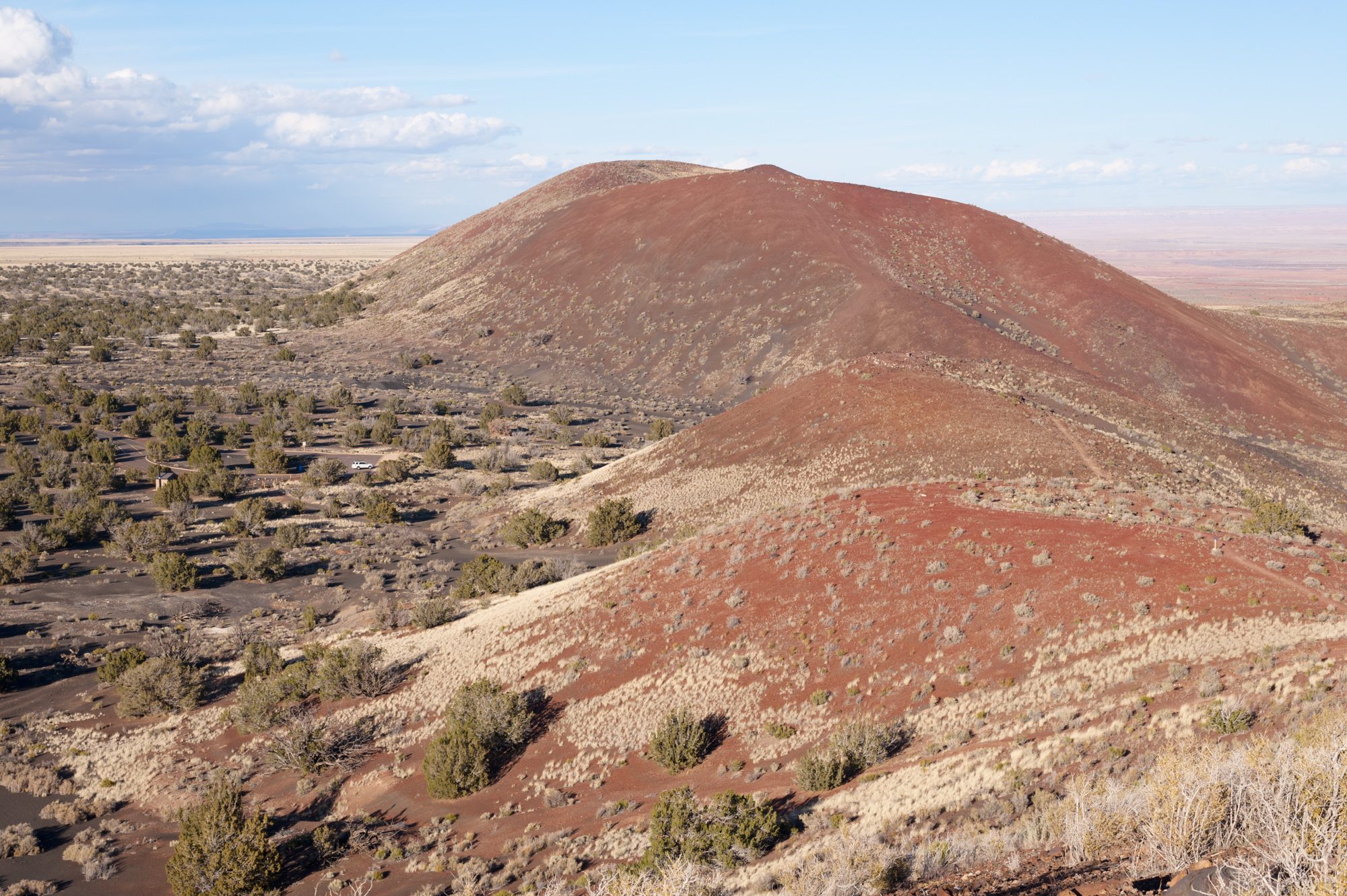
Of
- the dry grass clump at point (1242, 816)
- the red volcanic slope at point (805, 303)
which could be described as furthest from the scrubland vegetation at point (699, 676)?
the red volcanic slope at point (805, 303)

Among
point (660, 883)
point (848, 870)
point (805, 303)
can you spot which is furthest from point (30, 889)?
point (805, 303)

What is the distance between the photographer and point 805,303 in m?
67.8

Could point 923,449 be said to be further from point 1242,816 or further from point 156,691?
point 156,691

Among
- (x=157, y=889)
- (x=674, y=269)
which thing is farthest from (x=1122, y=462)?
(x=674, y=269)

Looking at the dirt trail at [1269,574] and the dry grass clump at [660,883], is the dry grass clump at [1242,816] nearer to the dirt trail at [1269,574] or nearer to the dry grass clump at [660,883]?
the dry grass clump at [660,883]

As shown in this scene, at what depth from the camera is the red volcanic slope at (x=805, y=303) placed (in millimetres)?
58750

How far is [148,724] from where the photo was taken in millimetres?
22812

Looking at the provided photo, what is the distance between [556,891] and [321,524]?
30.3 m

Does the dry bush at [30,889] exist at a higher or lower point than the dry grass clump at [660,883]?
lower

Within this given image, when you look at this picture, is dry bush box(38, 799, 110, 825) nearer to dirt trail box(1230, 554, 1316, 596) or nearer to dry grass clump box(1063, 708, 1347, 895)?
dry grass clump box(1063, 708, 1347, 895)

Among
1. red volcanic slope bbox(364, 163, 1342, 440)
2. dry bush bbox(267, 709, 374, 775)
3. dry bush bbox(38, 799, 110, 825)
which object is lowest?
dry bush bbox(38, 799, 110, 825)

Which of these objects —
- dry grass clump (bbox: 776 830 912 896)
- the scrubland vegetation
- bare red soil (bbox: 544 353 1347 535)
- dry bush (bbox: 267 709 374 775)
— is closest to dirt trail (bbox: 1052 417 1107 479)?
bare red soil (bbox: 544 353 1347 535)

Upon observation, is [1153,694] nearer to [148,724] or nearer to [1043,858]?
[1043,858]

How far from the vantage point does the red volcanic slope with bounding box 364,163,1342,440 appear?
58.8 meters
